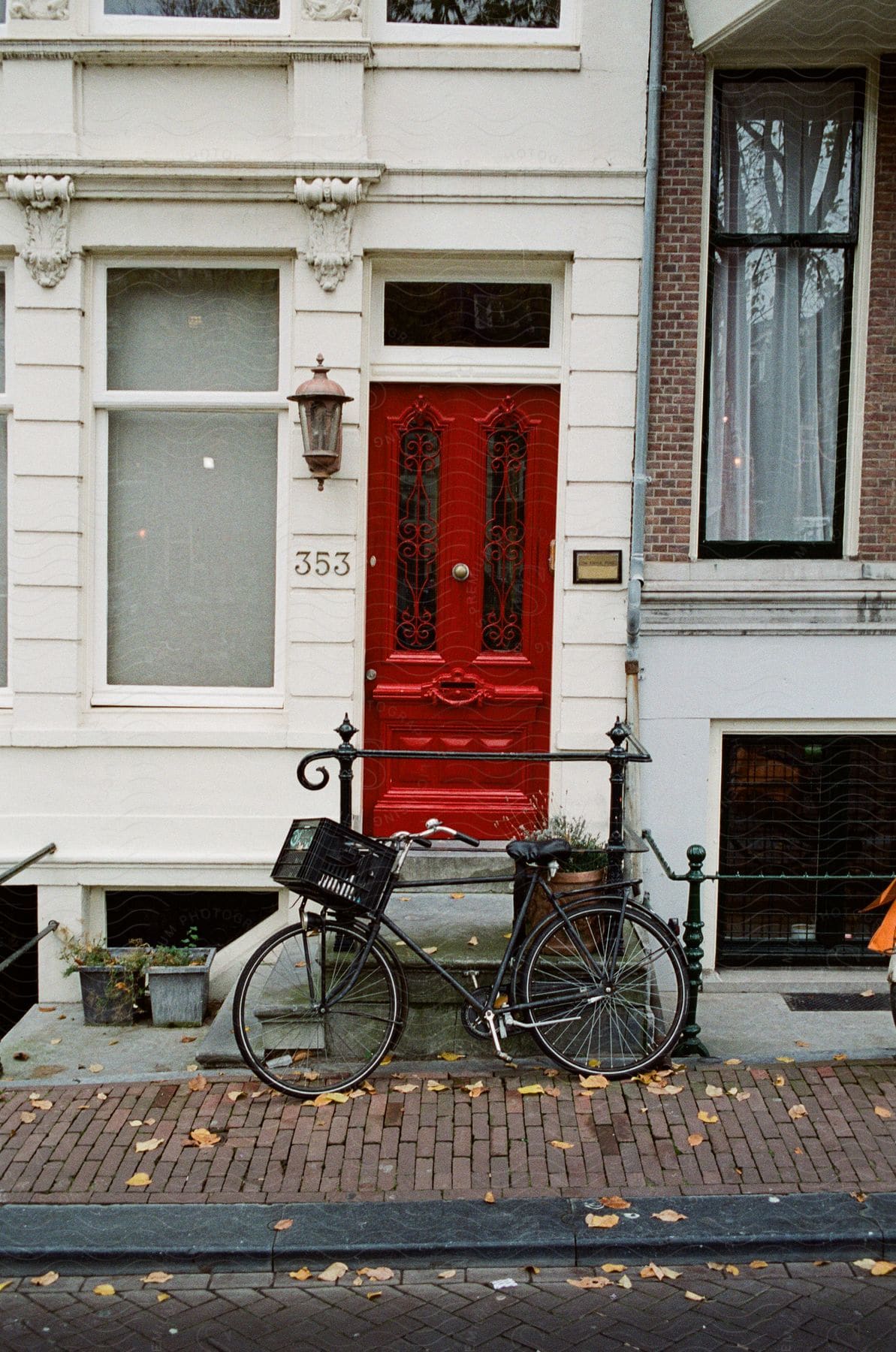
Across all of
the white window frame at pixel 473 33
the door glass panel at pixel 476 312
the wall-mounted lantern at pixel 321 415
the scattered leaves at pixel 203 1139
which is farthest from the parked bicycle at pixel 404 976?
the white window frame at pixel 473 33

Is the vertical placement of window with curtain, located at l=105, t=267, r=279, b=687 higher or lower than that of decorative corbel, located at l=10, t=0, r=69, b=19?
lower

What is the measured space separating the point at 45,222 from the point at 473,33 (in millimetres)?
2754

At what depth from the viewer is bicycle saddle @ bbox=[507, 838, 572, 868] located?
5625mm

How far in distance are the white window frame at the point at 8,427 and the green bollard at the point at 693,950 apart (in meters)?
4.29

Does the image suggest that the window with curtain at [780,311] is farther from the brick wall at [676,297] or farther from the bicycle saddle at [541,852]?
the bicycle saddle at [541,852]

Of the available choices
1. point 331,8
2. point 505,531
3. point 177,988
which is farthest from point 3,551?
point 331,8

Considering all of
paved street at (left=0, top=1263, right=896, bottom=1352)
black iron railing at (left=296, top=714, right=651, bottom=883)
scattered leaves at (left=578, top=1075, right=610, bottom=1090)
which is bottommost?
paved street at (left=0, top=1263, right=896, bottom=1352)

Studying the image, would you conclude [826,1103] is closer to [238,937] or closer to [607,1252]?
[607,1252]

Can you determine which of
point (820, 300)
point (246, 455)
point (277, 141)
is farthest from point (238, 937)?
point (820, 300)

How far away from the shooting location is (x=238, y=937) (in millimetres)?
7621

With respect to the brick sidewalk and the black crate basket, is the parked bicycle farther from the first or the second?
the brick sidewalk

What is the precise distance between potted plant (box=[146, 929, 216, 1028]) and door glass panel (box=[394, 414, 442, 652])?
232 cm

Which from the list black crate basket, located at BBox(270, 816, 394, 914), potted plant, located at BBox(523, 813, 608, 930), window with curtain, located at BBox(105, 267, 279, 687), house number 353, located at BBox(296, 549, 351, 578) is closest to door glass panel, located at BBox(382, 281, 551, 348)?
window with curtain, located at BBox(105, 267, 279, 687)

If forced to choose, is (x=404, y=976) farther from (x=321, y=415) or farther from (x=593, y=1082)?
(x=321, y=415)
